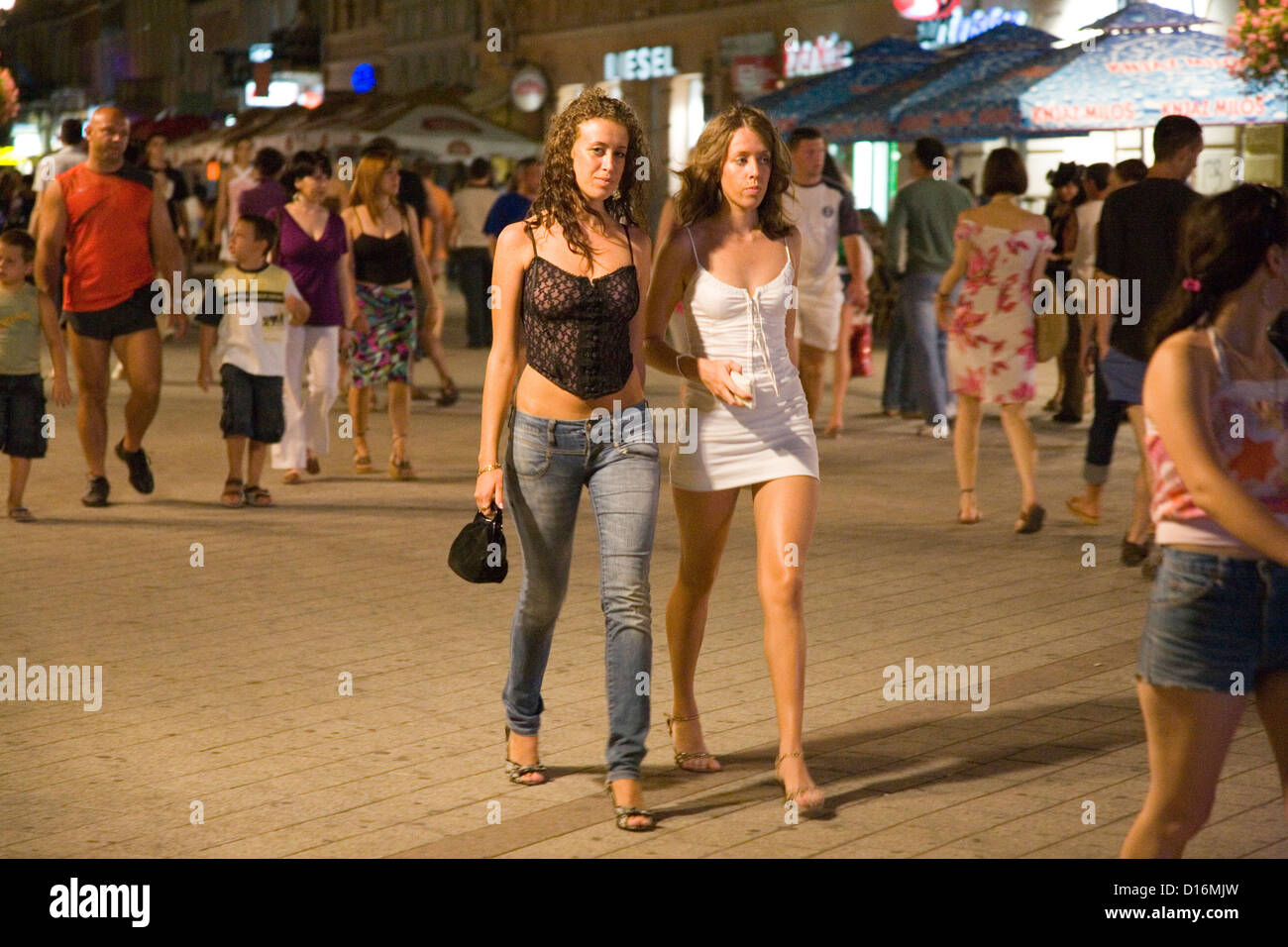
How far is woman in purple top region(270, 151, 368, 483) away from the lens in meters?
10.8

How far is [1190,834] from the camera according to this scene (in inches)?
145

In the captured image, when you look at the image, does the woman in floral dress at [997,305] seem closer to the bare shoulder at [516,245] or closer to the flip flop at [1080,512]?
the flip flop at [1080,512]

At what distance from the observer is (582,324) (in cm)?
495

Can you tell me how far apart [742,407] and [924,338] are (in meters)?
8.22

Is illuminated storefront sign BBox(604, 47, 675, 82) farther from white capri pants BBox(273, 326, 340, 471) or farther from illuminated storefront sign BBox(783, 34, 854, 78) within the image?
white capri pants BBox(273, 326, 340, 471)

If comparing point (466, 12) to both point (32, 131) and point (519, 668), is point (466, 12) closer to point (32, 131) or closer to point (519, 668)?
point (32, 131)

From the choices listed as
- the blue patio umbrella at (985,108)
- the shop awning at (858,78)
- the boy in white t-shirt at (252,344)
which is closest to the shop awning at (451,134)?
the shop awning at (858,78)

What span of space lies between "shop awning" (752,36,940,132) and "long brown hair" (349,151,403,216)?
9.43 metres

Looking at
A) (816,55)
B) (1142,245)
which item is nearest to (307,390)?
(1142,245)

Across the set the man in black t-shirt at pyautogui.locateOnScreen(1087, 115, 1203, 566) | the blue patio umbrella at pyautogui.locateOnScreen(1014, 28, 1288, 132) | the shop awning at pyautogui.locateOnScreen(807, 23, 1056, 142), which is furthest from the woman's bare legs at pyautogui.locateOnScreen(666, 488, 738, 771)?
the shop awning at pyautogui.locateOnScreen(807, 23, 1056, 142)

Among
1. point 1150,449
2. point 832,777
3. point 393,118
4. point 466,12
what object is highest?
point 466,12

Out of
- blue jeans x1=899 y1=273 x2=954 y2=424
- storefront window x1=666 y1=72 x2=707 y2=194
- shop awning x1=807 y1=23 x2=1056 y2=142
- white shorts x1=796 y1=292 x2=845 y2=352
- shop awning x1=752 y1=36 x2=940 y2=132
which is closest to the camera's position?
white shorts x1=796 y1=292 x2=845 y2=352

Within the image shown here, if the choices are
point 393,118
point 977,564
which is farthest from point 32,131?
point 977,564

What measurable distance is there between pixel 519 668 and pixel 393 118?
24.5m
